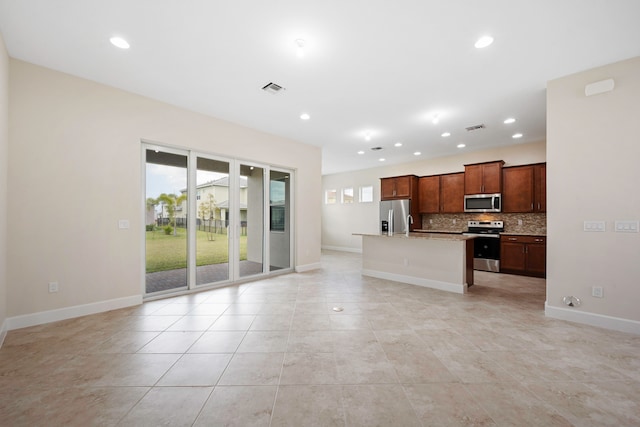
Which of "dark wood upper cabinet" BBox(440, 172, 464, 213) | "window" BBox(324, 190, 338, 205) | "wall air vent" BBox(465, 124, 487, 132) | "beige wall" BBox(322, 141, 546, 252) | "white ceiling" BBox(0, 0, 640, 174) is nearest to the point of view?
"white ceiling" BBox(0, 0, 640, 174)

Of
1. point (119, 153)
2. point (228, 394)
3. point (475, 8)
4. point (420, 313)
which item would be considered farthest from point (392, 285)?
point (119, 153)

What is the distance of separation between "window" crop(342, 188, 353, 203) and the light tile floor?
6563mm

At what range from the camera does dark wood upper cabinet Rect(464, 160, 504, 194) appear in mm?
6203

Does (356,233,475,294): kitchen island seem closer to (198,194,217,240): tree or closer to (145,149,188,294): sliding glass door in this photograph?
(198,194,217,240): tree

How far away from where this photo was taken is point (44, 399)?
5.91 feet

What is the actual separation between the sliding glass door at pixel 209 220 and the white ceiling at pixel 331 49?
1.04 meters

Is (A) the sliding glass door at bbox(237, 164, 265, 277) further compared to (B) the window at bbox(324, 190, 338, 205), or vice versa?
(B) the window at bbox(324, 190, 338, 205)

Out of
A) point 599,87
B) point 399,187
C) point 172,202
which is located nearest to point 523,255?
point 399,187

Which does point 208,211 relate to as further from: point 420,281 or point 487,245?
point 487,245

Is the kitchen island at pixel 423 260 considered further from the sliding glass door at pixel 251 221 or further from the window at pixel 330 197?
the window at pixel 330 197

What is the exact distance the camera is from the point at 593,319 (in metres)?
3.06

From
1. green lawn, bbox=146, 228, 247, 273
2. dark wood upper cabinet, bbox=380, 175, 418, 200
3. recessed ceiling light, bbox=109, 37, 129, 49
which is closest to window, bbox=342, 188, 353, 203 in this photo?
dark wood upper cabinet, bbox=380, 175, 418, 200

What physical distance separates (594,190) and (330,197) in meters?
8.10

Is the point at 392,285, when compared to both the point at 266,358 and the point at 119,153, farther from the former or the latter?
the point at 119,153
